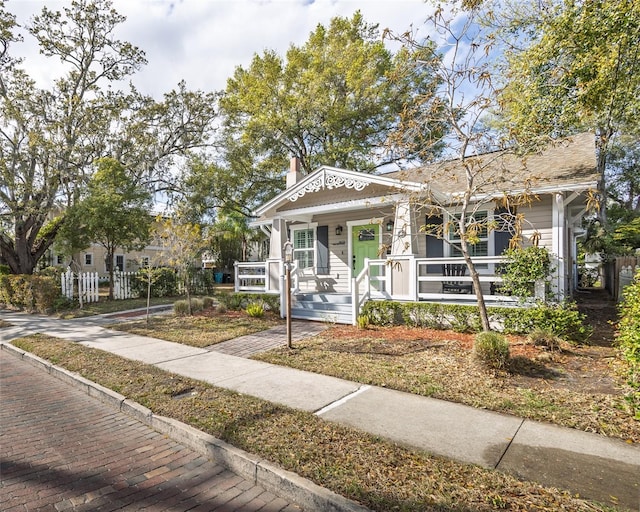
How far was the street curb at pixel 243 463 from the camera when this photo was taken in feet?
8.64

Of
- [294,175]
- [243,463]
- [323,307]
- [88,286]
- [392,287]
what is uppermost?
[294,175]

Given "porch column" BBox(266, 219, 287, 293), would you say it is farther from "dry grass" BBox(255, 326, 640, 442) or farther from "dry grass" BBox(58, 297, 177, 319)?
"dry grass" BBox(58, 297, 177, 319)

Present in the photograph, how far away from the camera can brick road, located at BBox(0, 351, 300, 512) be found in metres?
2.78

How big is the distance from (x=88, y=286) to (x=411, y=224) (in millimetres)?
15011

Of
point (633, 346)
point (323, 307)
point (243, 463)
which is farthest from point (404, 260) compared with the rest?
point (243, 463)

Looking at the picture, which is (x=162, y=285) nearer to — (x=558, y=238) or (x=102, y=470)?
(x=102, y=470)

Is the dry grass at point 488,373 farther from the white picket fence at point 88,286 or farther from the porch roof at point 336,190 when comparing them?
the white picket fence at point 88,286

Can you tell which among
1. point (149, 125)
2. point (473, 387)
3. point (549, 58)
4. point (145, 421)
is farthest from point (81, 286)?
point (549, 58)

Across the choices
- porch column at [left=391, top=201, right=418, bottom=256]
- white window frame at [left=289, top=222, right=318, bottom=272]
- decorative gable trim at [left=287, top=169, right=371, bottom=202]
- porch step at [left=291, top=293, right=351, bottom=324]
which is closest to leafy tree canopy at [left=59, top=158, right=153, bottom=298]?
white window frame at [left=289, top=222, right=318, bottom=272]

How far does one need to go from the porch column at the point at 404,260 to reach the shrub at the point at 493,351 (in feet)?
12.3

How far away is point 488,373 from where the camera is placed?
530 cm

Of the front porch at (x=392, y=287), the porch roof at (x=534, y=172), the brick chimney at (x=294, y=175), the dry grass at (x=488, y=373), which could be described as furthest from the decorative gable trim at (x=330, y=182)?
the dry grass at (x=488, y=373)

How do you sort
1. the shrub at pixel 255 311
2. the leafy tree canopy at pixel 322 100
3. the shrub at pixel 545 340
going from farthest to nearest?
1. the leafy tree canopy at pixel 322 100
2. the shrub at pixel 255 311
3. the shrub at pixel 545 340

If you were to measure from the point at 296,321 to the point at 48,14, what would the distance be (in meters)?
19.8
